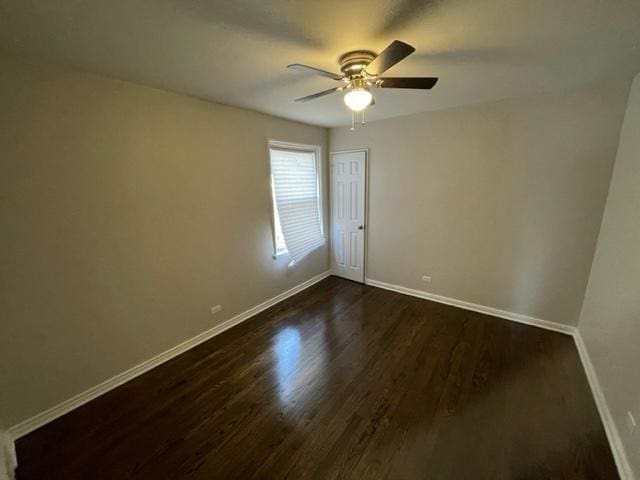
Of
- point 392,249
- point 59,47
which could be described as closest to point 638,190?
point 392,249

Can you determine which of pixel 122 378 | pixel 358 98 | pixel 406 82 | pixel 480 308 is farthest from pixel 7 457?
pixel 480 308

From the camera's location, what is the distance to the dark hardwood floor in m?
1.56

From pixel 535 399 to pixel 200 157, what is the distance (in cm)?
349

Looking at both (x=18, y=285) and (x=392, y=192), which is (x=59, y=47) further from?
(x=392, y=192)

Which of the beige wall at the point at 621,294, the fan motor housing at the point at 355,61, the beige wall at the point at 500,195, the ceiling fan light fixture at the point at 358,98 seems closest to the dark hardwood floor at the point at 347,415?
the beige wall at the point at 621,294

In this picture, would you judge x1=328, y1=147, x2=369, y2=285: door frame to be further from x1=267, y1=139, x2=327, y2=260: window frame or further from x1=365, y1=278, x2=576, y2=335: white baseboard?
x1=365, y1=278, x2=576, y2=335: white baseboard

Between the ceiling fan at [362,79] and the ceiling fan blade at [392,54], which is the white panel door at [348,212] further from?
the ceiling fan blade at [392,54]

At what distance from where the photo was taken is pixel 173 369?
2.37 metres

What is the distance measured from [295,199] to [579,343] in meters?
3.44

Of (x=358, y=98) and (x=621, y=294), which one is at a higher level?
(x=358, y=98)

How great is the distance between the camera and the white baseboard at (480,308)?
2791 mm

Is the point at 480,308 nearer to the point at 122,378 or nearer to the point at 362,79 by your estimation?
the point at 362,79

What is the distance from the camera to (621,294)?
1819 mm

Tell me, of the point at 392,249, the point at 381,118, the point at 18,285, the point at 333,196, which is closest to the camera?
the point at 18,285
